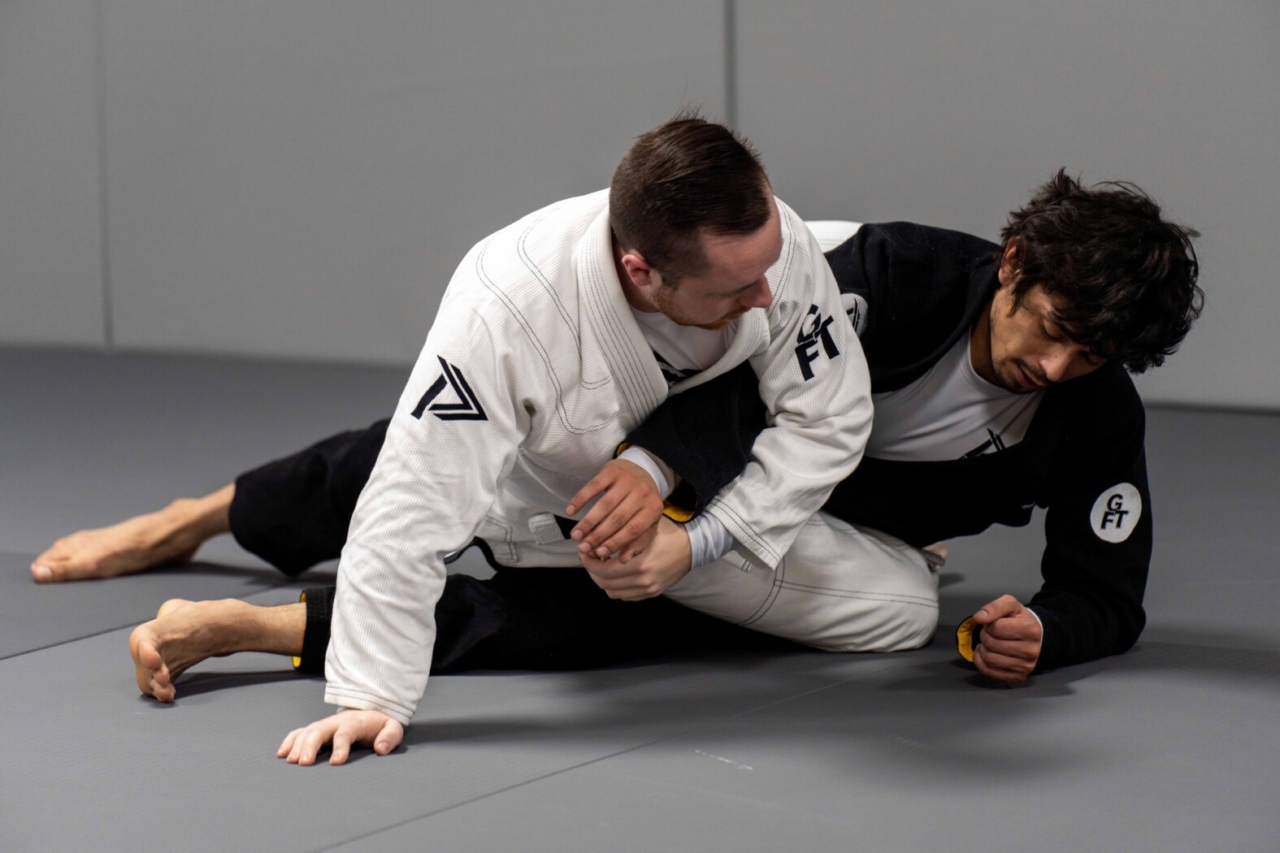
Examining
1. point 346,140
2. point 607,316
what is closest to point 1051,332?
point 607,316

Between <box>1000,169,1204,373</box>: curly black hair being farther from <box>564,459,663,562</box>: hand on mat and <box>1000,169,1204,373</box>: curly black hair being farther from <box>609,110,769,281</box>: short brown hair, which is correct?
<box>564,459,663,562</box>: hand on mat

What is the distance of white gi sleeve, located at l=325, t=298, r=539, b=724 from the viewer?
167 centimetres

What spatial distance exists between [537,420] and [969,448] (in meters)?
0.71

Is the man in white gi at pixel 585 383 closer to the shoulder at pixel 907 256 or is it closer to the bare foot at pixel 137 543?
the shoulder at pixel 907 256

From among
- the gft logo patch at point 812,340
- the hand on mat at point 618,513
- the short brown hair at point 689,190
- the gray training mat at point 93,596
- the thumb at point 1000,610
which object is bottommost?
the gray training mat at point 93,596

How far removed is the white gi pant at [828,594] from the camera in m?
2.05

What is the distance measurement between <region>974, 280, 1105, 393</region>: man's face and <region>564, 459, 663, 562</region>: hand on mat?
1.82 feet

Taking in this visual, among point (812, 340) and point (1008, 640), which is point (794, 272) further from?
point (1008, 640)

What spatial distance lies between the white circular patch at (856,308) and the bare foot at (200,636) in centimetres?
92

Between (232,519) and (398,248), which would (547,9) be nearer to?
(398,248)

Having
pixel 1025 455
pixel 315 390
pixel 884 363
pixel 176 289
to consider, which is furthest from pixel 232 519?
pixel 176 289

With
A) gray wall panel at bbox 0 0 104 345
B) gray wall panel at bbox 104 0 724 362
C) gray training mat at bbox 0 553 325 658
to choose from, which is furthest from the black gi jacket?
gray wall panel at bbox 0 0 104 345

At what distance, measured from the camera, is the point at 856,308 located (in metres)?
2.12

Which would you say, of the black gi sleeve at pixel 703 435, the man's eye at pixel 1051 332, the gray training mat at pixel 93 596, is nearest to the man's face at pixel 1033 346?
the man's eye at pixel 1051 332
